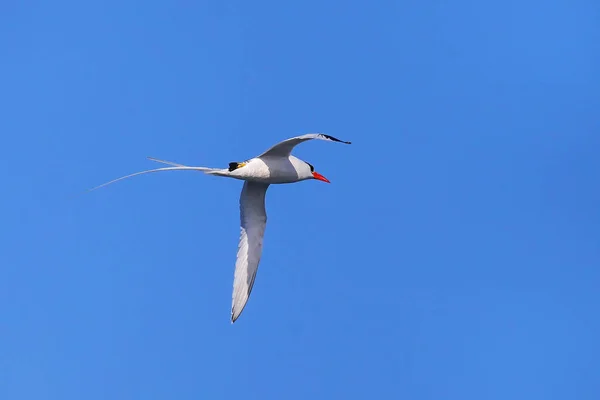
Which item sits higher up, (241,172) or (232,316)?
(241,172)

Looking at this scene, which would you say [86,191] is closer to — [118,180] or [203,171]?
[118,180]

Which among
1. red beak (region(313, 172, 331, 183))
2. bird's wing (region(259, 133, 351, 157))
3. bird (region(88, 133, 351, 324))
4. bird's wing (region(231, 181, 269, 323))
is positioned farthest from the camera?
red beak (region(313, 172, 331, 183))

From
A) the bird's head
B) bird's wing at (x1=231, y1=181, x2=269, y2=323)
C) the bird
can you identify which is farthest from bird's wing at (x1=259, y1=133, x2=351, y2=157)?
bird's wing at (x1=231, y1=181, x2=269, y2=323)

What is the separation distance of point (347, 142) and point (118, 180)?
5894 millimetres

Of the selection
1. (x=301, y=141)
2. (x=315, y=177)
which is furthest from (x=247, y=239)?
(x=301, y=141)

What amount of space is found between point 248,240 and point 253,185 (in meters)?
1.82

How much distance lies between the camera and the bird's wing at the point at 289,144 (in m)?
21.8

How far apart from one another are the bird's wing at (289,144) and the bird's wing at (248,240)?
2072 millimetres

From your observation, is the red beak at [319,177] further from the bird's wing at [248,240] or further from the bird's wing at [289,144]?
the bird's wing at [289,144]

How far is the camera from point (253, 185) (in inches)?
1022

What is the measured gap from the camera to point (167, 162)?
23.5m

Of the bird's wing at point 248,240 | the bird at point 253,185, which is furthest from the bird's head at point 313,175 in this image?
the bird's wing at point 248,240

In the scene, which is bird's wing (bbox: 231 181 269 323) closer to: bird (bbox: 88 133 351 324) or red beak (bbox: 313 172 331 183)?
bird (bbox: 88 133 351 324)

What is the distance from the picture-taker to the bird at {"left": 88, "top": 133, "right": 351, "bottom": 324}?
77.9 ft
